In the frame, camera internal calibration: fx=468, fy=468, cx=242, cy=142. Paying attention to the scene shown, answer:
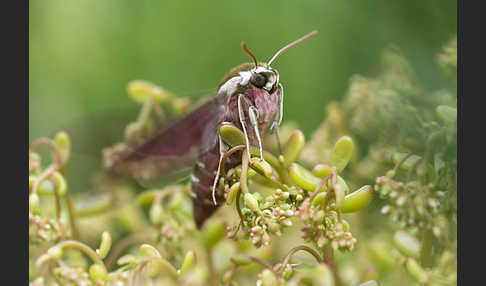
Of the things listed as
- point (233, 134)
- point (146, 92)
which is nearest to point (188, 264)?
point (233, 134)

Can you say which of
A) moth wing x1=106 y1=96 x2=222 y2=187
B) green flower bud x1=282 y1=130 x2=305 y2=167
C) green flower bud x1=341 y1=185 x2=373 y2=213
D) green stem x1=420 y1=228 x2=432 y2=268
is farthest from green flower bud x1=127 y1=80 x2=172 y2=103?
green stem x1=420 y1=228 x2=432 y2=268

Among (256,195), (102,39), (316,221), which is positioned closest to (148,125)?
(256,195)

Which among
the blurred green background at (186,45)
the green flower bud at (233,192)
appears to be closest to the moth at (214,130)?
the green flower bud at (233,192)

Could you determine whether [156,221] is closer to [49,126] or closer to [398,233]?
[398,233]

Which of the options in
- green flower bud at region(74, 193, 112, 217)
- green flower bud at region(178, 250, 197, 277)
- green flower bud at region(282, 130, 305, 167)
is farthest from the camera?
green flower bud at region(74, 193, 112, 217)

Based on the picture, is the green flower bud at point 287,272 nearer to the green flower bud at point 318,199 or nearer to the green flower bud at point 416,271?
the green flower bud at point 318,199

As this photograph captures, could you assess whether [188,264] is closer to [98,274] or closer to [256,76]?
[98,274]

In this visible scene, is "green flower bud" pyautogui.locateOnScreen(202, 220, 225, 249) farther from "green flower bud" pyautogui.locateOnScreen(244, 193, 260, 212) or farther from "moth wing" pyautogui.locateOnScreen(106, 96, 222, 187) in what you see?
"moth wing" pyautogui.locateOnScreen(106, 96, 222, 187)
